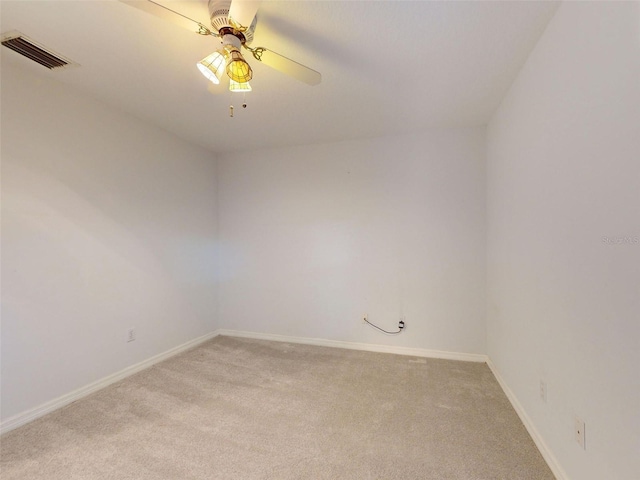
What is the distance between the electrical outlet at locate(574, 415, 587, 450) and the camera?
3.98ft

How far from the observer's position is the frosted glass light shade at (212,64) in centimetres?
135

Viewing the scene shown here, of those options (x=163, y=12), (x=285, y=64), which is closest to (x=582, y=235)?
(x=285, y=64)

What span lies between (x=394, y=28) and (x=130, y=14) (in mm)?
1346

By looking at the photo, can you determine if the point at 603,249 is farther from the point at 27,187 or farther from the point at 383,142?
the point at 27,187

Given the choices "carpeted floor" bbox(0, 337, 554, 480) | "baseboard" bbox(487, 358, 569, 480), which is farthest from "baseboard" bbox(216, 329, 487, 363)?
"baseboard" bbox(487, 358, 569, 480)

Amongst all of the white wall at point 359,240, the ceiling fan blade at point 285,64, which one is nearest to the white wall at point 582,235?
the white wall at point 359,240

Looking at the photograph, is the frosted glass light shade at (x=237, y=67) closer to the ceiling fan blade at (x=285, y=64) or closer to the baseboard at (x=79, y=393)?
the ceiling fan blade at (x=285, y=64)

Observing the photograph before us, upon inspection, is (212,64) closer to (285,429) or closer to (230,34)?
(230,34)

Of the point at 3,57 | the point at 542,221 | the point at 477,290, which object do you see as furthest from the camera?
the point at 477,290

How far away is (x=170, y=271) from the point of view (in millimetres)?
3020

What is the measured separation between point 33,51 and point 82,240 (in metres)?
1.26

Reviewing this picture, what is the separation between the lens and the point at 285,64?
1.47 m

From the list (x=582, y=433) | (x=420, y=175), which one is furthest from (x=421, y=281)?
(x=582, y=433)

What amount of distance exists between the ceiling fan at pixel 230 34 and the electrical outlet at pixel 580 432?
2.04 m
